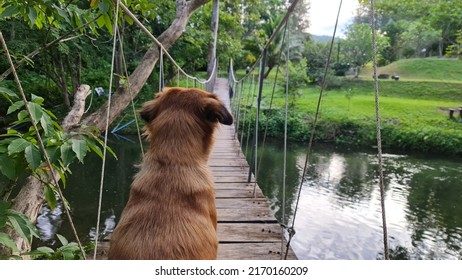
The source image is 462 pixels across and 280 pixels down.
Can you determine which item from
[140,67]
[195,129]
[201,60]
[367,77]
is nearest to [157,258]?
[195,129]

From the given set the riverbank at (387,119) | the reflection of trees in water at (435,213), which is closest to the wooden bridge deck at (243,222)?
the reflection of trees in water at (435,213)

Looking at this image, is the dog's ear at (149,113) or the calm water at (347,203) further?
the calm water at (347,203)

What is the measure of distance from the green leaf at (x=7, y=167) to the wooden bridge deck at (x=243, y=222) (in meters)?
0.72

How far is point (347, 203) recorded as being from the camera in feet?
22.8

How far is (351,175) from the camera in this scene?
8.85m

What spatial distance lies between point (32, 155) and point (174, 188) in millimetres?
400

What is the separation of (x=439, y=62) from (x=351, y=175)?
15.3 meters

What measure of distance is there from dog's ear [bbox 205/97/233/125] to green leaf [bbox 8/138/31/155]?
0.58 m

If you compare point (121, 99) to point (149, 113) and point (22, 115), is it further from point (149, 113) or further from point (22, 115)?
point (22, 115)

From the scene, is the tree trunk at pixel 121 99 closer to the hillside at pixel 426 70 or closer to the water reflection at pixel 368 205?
the water reflection at pixel 368 205

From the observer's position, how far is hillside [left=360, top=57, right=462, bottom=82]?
1914cm

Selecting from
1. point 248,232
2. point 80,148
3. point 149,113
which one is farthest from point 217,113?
point 248,232

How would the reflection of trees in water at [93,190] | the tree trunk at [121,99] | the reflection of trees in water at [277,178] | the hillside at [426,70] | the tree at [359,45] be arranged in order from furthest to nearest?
the hillside at [426,70], the tree at [359,45], the reflection of trees in water at [277,178], the reflection of trees in water at [93,190], the tree trunk at [121,99]

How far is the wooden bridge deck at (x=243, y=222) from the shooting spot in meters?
1.92
